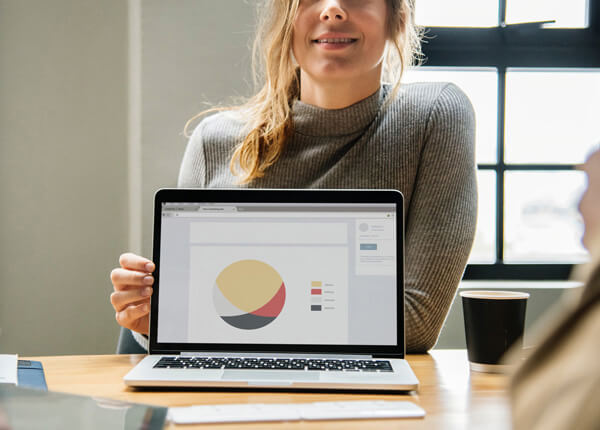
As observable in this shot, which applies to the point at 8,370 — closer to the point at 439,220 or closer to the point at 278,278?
the point at 278,278

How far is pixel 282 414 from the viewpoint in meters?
0.59

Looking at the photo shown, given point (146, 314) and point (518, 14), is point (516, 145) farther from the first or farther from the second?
point (146, 314)

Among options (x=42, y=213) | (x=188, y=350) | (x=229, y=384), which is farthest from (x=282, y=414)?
(x=42, y=213)

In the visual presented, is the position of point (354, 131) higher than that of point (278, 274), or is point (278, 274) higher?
point (354, 131)

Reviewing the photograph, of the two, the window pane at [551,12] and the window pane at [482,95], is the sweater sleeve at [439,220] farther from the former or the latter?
the window pane at [551,12]

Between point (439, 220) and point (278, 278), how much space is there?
0.39 m

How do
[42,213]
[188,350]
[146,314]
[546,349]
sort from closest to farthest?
[546,349]
[188,350]
[146,314]
[42,213]

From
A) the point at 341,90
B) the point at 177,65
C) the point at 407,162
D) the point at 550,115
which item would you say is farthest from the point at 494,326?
the point at 550,115

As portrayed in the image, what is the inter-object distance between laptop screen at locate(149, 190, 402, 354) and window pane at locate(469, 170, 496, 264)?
3.97 feet

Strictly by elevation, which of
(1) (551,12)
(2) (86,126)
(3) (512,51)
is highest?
(1) (551,12)

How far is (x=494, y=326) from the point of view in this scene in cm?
78

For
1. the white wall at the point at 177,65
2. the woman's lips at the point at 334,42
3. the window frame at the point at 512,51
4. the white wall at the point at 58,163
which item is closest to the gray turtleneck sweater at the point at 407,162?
the woman's lips at the point at 334,42

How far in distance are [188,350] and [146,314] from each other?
14 cm

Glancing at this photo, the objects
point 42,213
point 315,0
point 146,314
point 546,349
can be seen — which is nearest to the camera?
point 546,349
